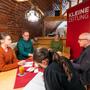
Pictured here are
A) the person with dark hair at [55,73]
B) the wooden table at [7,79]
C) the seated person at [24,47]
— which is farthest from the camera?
the seated person at [24,47]

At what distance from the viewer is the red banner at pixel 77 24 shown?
16.7 feet

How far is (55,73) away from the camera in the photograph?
1.46m

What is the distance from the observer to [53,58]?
5.21ft

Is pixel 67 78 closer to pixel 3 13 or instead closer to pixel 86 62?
pixel 86 62

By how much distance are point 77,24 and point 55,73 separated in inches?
170

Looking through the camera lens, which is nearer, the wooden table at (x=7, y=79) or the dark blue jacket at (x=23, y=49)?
the wooden table at (x=7, y=79)

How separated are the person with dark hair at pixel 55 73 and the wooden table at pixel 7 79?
71cm

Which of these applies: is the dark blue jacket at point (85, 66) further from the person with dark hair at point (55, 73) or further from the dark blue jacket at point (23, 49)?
the dark blue jacket at point (23, 49)

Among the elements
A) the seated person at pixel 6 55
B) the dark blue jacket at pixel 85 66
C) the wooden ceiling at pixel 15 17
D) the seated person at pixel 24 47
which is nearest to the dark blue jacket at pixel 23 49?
the seated person at pixel 24 47

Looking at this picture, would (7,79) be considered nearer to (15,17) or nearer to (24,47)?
(24,47)

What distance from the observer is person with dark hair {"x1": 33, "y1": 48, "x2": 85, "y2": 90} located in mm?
1467

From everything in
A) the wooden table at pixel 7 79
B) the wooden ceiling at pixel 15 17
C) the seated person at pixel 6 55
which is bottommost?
the wooden table at pixel 7 79

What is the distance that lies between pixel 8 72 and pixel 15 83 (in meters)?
0.56

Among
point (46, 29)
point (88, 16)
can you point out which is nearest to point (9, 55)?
point (88, 16)
